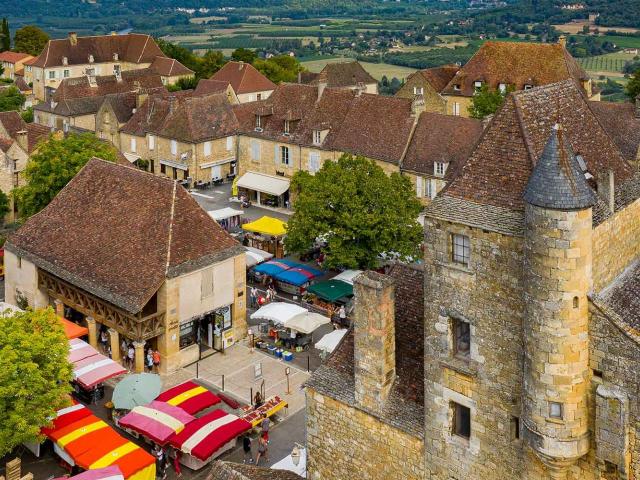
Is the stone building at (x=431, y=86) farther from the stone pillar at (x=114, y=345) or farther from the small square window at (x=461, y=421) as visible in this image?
the small square window at (x=461, y=421)

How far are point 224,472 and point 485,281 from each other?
29.8 ft

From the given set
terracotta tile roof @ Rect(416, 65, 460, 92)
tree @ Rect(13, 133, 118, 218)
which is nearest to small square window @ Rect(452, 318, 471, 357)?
tree @ Rect(13, 133, 118, 218)

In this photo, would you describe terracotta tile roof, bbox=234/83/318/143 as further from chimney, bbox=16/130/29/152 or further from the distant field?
the distant field

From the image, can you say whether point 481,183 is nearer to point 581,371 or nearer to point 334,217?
point 581,371

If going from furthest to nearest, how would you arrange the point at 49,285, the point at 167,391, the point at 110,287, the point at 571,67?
the point at 571,67
the point at 49,285
the point at 110,287
the point at 167,391

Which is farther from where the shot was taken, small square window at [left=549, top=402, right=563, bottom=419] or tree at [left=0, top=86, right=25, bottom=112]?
tree at [left=0, top=86, right=25, bottom=112]

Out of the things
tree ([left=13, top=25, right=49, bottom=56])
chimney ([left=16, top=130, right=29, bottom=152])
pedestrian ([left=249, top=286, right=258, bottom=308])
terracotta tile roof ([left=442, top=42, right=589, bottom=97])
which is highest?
tree ([left=13, top=25, right=49, bottom=56])

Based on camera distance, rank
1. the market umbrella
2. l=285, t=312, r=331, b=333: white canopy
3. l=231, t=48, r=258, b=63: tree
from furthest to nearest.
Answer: l=231, t=48, r=258, b=63: tree, l=285, t=312, r=331, b=333: white canopy, the market umbrella

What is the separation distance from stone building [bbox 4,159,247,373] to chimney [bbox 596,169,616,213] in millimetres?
20081

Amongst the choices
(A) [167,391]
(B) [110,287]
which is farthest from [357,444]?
(B) [110,287]

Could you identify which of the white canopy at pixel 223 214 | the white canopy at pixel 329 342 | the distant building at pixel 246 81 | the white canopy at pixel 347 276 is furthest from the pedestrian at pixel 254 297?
the distant building at pixel 246 81

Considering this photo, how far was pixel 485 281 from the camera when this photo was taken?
19.5 metres

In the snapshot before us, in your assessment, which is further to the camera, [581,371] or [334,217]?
[334,217]

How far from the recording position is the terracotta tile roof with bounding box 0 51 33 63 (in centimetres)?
12888
